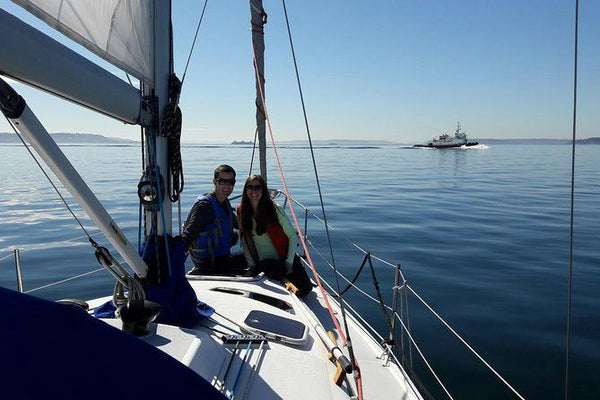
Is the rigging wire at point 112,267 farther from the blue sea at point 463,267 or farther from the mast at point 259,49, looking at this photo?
the mast at point 259,49

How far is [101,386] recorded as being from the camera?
1.00m

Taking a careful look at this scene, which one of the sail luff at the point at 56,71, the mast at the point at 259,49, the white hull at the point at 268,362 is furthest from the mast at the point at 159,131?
the mast at the point at 259,49

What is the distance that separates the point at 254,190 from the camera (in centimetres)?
416

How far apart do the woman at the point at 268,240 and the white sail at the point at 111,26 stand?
2025mm

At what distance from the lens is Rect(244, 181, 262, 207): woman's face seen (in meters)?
4.14

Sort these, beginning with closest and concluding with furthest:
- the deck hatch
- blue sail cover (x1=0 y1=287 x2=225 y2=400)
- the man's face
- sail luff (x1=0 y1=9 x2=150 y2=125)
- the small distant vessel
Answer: blue sail cover (x1=0 y1=287 x2=225 y2=400) → sail luff (x1=0 y1=9 x2=150 y2=125) → the deck hatch → the man's face → the small distant vessel

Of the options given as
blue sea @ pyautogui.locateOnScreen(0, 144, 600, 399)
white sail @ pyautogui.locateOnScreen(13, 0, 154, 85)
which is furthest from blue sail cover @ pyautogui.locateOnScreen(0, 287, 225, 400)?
blue sea @ pyautogui.locateOnScreen(0, 144, 600, 399)

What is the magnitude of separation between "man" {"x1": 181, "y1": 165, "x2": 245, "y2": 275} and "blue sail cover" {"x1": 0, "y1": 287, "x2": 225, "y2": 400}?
293cm

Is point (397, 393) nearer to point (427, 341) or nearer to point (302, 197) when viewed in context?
point (427, 341)

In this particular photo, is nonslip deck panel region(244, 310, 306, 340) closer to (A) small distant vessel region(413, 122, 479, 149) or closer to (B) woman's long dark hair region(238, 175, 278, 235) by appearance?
(B) woman's long dark hair region(238, 175, 278, 235)

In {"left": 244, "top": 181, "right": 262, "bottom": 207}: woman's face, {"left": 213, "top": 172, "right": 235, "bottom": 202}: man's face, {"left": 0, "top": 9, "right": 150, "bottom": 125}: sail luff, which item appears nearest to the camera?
{"left": 0, "top": 9, "right": 150, "bottom": 125}: sail luff

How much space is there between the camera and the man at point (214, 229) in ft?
13.2

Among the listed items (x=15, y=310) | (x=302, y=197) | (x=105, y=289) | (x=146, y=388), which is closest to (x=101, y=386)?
(x=146, y=388)

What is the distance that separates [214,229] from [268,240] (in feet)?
2.08
